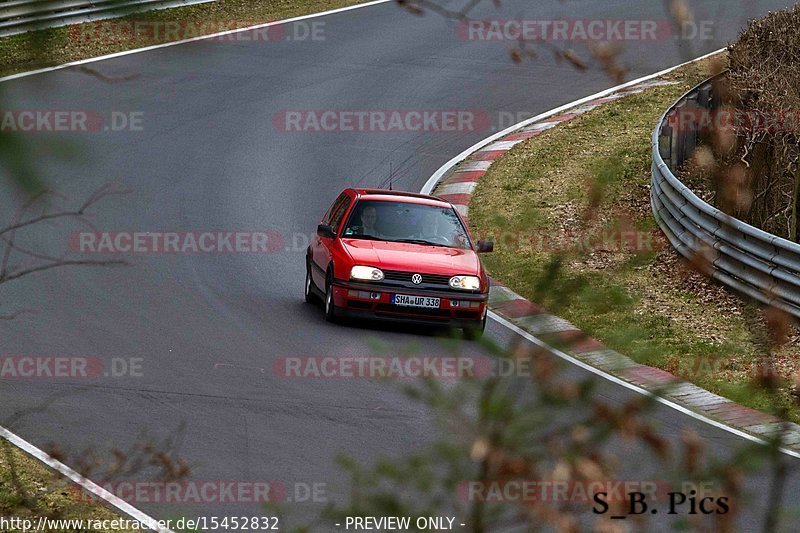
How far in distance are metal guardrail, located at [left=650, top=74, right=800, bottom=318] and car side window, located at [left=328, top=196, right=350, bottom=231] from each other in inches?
166

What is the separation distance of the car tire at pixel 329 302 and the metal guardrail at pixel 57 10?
1228cm

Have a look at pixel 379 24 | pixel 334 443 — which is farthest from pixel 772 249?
pixel 379 24

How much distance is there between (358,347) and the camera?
536 inches

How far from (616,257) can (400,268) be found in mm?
11420

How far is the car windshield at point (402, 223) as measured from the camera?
49.6ft

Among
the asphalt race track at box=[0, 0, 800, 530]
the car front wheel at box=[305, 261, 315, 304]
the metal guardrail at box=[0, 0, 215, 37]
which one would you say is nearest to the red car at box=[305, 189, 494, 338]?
the car front wheel at box=[305, 261, 315, 304]

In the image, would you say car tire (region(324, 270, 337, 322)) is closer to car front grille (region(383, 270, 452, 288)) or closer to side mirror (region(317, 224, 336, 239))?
side mirror (region(317, 224, 336, 239))

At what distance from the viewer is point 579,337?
256 cm

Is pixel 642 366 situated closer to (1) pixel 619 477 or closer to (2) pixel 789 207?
(1) pixel 619 477
